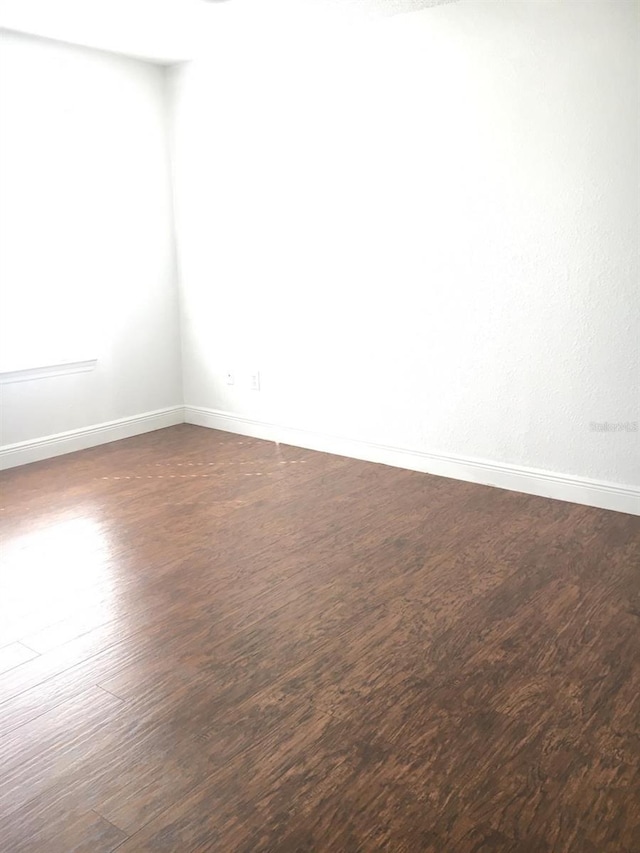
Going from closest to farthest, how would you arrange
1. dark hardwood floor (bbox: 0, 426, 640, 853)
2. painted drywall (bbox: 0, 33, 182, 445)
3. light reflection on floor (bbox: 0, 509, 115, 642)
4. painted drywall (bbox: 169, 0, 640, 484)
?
dark hardwood floor (bbox: 0, 426, 640, 853) → light reflection on floor (bbox: 0, 509, 115, 642) → painted drywall (bbox: 169, 0, 640, 484) → painted drywall (bbox: 0, 33, 182, 445)

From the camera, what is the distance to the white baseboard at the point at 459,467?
3.40 meters

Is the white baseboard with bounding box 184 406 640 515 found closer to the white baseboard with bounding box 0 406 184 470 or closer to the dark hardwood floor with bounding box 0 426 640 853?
the dark hardwood floor with bounding box 0 426 640 853

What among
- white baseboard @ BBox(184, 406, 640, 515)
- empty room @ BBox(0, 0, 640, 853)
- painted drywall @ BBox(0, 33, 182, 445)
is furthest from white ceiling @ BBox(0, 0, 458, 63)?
white baseboard @ BBox(184, 406, 640, 515)

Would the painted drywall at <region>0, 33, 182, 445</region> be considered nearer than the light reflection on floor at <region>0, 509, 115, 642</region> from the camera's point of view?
No

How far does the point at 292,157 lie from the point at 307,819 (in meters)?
3.46

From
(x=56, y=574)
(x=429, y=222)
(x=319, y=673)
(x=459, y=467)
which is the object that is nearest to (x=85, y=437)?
(x=56, y=574)

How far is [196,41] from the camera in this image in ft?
13.4

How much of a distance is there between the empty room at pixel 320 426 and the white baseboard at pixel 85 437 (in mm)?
15

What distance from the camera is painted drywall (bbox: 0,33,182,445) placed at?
4.04 m

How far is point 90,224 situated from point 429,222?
2.02m

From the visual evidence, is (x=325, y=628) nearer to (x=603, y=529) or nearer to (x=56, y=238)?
(x=603, y=529)

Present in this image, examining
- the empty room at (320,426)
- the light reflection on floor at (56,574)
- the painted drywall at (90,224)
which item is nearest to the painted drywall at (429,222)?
the empty room at (320,426)

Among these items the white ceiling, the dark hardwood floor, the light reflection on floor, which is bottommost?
the light reflection on floor

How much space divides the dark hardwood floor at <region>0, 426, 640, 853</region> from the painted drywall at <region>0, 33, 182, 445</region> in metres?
1.11
